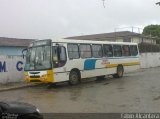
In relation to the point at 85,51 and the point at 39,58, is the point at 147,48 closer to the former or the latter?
the point at 85,51

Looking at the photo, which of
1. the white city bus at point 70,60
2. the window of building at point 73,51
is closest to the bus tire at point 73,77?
the white city bus at point 70,60

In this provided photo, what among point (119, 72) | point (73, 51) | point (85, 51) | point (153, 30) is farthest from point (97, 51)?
point (153, 30)

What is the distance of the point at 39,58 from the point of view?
64.6 feet

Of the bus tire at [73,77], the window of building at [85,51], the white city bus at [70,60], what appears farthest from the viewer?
the window of building at [85,51]

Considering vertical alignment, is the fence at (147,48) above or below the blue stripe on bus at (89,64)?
above

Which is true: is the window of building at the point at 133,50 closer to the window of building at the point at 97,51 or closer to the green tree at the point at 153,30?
the window of building at the point at 97,51

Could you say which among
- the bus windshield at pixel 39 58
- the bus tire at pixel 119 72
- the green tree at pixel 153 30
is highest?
the green tree at pixel 153 30

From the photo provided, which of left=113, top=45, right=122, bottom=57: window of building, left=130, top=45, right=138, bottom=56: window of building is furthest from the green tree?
left=113, top=45, right=122, bottom=57: window of building

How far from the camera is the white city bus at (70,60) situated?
19.4 metres

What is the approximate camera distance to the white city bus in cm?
1936

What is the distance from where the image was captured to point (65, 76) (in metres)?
20.0

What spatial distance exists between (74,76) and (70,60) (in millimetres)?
1039

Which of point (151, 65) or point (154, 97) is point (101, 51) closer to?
point (154, 97)

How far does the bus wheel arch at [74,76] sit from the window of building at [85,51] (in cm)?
117
